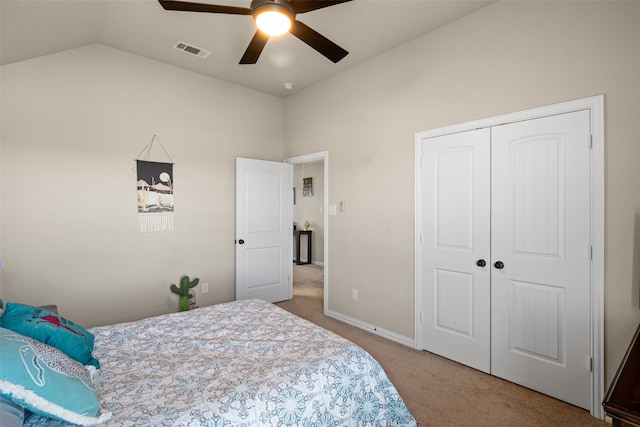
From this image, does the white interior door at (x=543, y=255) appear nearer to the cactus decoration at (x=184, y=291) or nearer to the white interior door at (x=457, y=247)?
the white interior door at (x=457, y=247)

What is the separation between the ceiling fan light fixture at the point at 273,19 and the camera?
1731 millimetres

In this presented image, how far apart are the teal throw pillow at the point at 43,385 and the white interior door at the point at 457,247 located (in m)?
2.56

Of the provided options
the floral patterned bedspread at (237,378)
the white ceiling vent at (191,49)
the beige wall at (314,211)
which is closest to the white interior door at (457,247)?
the floral patterned bedspread at (237,378)

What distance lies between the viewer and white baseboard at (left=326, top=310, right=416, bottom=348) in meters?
3.10

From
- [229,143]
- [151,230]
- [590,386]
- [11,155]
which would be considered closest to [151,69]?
[229,143]

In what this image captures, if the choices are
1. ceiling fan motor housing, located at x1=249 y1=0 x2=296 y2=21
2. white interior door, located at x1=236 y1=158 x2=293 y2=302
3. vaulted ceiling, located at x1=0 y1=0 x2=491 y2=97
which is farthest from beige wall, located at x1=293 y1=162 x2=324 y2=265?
ceiling fan motor housing, located at x1=249 y1=0 x2=296 y2=21

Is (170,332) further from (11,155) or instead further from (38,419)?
(11,155)

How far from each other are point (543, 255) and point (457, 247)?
2.05 ft

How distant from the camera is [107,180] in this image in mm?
3150

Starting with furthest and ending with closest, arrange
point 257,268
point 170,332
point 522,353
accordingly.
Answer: point 257,268, point 522,353, point 170,332

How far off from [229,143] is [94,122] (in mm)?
1436

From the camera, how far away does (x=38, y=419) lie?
1.13 metres

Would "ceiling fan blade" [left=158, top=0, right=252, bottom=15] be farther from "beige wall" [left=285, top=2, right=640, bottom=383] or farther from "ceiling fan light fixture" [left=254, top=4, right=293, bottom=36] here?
"beige wall" [left=285, top=2, right=640, bottom=383]

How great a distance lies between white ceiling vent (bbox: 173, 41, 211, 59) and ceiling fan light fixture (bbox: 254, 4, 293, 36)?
64.8 inches
